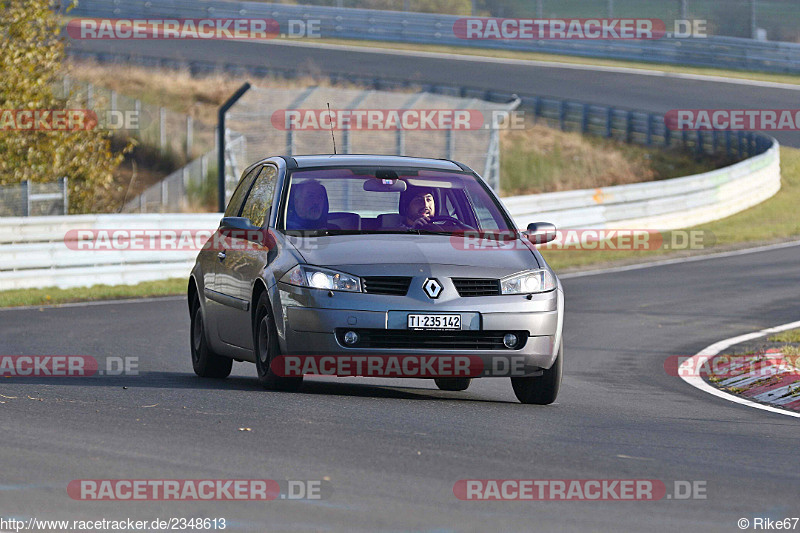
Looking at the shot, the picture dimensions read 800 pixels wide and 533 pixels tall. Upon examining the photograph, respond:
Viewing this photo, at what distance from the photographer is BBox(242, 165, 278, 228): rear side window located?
10.4 m

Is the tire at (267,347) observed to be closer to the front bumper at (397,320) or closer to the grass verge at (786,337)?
the front bumper at (397,320)

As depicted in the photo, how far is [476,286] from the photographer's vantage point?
9.12 meters

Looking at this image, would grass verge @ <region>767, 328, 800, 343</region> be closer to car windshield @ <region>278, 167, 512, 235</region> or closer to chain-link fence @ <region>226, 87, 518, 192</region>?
car windshield @ <region>278, 167, 512, 235</region>

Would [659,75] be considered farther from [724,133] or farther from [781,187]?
[781,187]

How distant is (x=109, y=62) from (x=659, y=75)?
1873 centimetres

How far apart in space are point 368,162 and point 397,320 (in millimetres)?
1830

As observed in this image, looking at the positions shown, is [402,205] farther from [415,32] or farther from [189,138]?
[415,32]

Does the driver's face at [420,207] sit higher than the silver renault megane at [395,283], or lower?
higher

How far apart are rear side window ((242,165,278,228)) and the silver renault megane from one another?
1.0 inches

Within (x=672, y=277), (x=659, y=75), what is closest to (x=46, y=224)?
(x=672, y=277)

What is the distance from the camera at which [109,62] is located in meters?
47.4

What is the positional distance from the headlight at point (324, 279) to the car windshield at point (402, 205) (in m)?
0.66

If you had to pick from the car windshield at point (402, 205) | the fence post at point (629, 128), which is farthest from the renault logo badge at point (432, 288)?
the fence post at point (629, 128)

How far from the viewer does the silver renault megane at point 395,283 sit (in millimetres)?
9047
